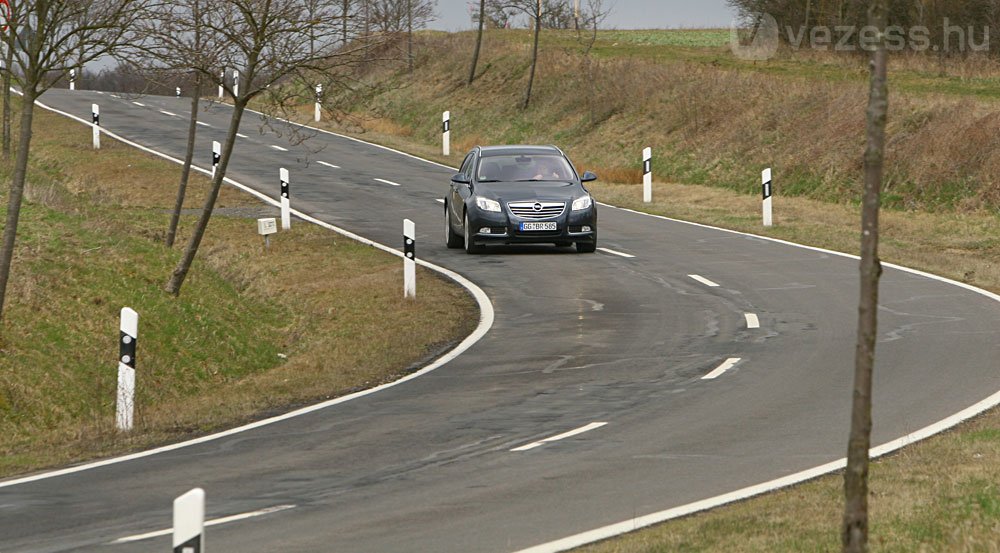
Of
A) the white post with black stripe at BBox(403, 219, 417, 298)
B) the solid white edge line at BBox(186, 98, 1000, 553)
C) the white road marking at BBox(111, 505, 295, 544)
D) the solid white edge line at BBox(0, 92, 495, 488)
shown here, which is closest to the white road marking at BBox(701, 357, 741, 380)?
the solid white edge line at BBox(186, 98, 1000, 553)

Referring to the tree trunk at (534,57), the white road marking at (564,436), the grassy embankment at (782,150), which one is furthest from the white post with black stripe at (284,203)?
→ the tree trunk at (534,57)

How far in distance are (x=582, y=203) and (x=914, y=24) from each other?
3514 centimetres

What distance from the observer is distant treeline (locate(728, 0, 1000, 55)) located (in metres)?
49.4

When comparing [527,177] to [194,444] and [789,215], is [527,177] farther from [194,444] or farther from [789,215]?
[194,444]

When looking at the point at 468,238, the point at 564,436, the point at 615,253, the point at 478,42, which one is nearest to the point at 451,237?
the point at 468,238

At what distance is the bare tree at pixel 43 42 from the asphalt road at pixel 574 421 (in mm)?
4803

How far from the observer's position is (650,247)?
23.5 meters

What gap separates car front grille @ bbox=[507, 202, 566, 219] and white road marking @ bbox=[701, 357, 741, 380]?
8.23 metres

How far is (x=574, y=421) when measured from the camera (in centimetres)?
1105

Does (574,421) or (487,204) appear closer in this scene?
(574,421)

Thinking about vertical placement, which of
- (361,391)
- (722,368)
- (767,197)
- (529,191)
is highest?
(529,191)

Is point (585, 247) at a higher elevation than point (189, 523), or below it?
below

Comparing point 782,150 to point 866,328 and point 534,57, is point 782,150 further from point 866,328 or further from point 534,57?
point 866,328

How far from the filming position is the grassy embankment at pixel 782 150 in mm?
7629
